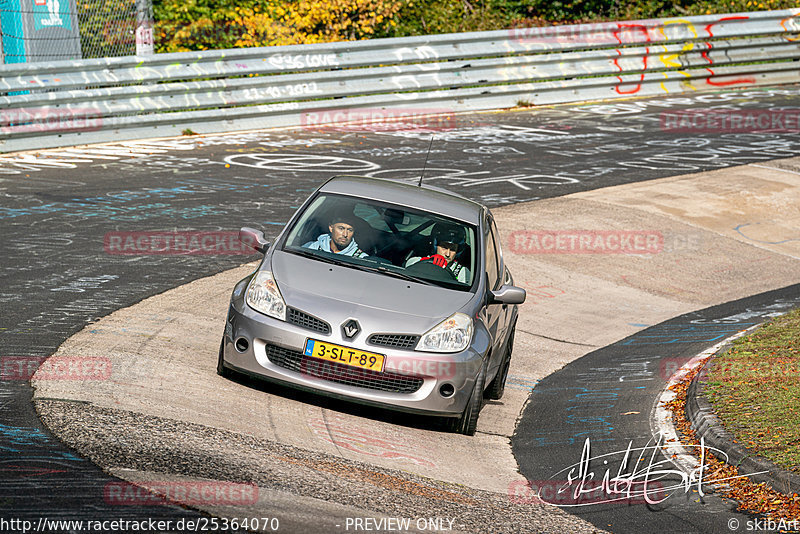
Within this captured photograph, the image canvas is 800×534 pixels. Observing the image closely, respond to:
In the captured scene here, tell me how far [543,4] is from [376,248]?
22.1m

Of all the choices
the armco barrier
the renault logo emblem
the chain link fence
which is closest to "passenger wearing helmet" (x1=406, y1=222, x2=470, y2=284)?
the renault logo emblem

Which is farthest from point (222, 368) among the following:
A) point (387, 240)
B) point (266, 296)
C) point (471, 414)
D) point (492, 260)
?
point (492, 260)

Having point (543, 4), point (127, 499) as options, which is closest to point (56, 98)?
point (127, 499)

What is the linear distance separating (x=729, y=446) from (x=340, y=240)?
3251 mm

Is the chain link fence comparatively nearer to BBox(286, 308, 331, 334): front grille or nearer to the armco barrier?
the armco barrier

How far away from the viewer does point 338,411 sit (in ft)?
23.8

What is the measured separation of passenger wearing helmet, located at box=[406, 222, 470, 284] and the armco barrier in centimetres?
918

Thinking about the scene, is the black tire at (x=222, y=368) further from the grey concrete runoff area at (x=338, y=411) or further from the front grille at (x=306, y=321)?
the front grille at (x=306, y=321)

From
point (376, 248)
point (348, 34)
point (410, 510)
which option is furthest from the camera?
point (348, 34)

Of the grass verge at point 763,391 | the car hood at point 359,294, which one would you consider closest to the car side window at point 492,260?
the car hood at point 359,294

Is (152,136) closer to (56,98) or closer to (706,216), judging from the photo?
(56,98)

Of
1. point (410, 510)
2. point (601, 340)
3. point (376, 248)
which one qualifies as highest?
point (376, 248)

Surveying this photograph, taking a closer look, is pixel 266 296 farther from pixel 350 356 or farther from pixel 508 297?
pixel 508 297

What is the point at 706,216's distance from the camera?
48.9 ft
